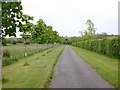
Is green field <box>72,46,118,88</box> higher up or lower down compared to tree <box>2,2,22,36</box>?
lower down

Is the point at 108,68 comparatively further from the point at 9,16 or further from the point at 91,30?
the point at 91,30

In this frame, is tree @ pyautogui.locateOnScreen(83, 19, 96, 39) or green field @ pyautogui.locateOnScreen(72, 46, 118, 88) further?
tree @ pyautogui.locateOnScreen(83, 19, 96, 39)

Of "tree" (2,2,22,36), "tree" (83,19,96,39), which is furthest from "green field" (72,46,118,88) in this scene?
"tree" (83,19,96,39)

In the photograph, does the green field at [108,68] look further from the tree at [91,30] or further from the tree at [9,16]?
the tree at [91,30]

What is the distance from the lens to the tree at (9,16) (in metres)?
18.1

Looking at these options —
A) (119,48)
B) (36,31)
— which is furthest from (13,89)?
(36,31)

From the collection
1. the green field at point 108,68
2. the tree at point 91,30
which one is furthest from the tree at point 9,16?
the tree at point 91,30

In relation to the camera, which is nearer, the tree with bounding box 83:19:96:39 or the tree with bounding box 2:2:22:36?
the tree with bounding box 2:2:22:36

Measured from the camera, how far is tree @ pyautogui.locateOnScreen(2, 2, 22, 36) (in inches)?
712

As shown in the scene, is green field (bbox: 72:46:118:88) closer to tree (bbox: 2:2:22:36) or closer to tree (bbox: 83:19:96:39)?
tree (bbox: 2:2:22:36)

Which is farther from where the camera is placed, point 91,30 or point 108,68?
point 91,30

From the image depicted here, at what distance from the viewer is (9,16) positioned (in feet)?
60.3

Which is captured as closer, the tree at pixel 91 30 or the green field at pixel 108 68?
the green field at pixel 108 68

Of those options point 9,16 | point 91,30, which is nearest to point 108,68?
point 9,16
